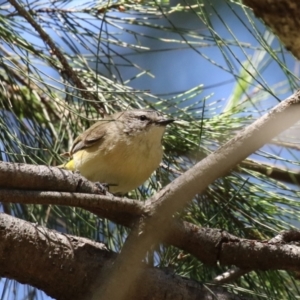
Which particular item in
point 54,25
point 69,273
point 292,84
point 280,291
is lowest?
point 280,291

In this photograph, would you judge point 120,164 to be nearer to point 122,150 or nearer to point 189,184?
point 122,150

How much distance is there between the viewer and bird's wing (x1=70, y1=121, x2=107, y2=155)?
1.91 meters

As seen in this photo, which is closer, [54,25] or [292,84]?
[292,84]

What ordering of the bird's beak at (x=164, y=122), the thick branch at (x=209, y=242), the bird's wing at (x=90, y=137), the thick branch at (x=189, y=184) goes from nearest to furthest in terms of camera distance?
the thick branch at (x=189, y=184) → the thick branch at (x=209, y=242) → the bird's beak at (x=164, y=122) → the bird's wing at (x=90, y=137)

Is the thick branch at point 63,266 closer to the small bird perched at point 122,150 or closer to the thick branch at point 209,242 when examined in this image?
the thick branch at point 209,242

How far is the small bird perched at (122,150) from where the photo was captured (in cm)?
186

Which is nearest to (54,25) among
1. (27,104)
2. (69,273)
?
(27,104)

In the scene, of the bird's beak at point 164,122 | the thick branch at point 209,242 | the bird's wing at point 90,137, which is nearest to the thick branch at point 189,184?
the thick branch at point 209,242

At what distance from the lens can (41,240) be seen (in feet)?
3.98

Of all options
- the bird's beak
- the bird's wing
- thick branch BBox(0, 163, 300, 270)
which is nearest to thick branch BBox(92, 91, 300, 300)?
thick branch BBox(0, 163, 300, 270)

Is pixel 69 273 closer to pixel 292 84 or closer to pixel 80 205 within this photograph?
pixel 80 205

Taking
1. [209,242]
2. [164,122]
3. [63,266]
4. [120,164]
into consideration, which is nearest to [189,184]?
[209,242]

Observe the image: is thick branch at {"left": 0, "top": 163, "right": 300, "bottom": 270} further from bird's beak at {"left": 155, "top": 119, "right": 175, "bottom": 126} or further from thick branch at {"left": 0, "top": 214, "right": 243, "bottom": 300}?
bird's beak at {"left": 155, "top": 119, "right": 175, "bottom": 126}

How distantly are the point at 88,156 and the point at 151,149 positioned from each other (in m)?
0.26
